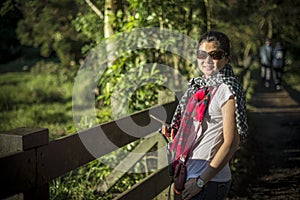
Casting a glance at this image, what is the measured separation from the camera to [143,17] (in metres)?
5.98

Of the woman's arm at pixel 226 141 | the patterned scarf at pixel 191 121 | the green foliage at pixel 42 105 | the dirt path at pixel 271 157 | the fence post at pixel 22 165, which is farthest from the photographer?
the green foliage at pixel 42 105

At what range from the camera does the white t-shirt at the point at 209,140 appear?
Answer: 2.58m

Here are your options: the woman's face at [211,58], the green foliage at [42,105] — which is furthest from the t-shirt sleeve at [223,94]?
the green foliage at [42,105]

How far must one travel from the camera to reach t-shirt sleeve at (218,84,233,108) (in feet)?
8.27

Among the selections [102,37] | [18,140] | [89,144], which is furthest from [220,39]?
[102,37]

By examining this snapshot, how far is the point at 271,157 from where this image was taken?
862 centimetres

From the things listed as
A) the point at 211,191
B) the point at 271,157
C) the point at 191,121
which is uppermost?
the point at 191,121

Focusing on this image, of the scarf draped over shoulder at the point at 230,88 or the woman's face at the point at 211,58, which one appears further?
the woman's face at the point at 211,58

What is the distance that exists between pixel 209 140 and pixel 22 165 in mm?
1038

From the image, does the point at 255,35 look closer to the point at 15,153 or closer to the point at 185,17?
the point at 185,17

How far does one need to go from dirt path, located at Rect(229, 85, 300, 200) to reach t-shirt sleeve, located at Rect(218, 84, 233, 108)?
3894 millimetres

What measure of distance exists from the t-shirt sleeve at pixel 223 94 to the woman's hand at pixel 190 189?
46 cm

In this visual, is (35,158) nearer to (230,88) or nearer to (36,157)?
(36,157)

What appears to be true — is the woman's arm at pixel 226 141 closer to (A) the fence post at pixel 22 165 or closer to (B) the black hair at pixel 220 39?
(B) the black hair at pixel 220 39
